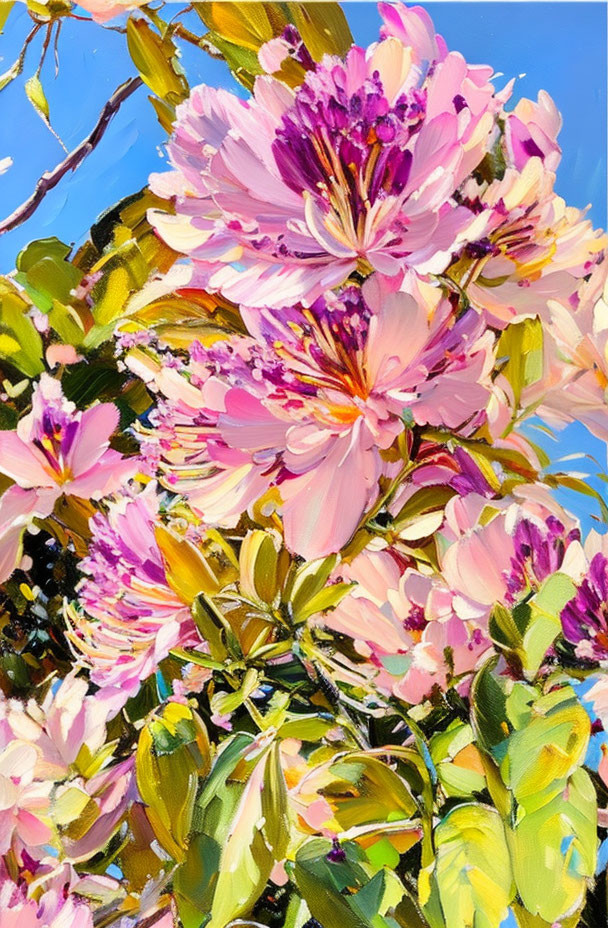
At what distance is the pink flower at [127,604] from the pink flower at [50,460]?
30mm

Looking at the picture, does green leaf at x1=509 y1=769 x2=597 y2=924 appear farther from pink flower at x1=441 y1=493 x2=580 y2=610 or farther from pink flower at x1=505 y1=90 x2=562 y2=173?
pink flower at x1=505 y1=90 x2=562 y2=173

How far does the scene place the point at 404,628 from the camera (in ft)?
1.66

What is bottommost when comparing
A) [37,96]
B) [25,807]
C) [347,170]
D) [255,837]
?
[255,837]

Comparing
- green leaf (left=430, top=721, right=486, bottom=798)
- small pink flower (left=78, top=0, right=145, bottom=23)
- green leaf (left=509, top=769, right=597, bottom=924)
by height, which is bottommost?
green leaf (left=509, top=769, right=597, bottom=924)

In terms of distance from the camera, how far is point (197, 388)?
53 centimetres

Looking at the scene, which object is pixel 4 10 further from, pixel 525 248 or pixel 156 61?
pixel 525 248

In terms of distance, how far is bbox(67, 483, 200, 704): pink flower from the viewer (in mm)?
531

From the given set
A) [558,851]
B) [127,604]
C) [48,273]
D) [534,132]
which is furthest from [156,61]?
[558,851]

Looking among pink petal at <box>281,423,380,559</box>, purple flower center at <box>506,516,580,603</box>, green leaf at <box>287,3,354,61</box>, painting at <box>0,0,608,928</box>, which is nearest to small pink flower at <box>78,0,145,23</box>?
painting at <box>0,0,608,928</box>

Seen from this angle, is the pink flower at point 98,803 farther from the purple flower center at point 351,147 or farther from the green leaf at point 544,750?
the purple flower center at point 351,147

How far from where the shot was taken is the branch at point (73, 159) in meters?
0.58

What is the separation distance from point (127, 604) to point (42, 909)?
24cm

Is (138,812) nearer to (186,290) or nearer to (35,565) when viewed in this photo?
(35,565)

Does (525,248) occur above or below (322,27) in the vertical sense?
below
